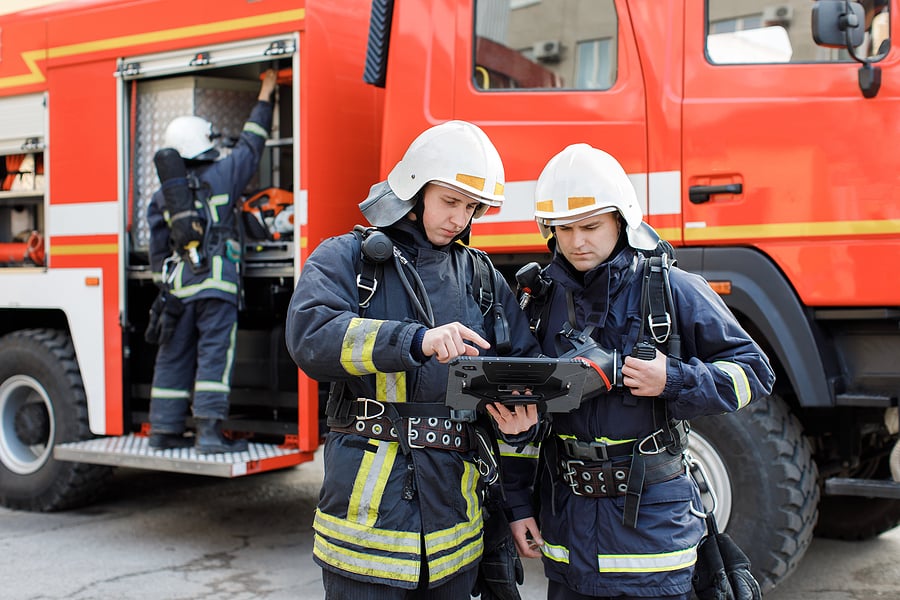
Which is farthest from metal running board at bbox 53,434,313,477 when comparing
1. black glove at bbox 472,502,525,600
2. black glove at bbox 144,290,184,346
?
black glove at bbox 472,502,525,600

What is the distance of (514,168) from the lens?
3781 mm

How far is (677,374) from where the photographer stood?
6.73ft

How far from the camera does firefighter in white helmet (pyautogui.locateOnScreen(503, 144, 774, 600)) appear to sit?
6.79 ft

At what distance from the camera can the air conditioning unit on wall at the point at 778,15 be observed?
350 centimetres

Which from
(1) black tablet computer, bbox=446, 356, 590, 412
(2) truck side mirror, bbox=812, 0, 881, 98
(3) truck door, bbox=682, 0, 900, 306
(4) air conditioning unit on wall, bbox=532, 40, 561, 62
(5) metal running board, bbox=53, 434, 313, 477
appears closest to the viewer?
(1) black tablet computer, bbox=446, 356, 590, 412

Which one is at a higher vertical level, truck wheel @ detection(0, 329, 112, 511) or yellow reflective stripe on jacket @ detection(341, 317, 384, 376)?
yellow reflective stripe on jacket @ detection(341, 317, 384, 376)

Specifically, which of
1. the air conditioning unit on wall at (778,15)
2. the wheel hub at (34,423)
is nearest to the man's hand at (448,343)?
the air conditioning unit on wall at (778,15)

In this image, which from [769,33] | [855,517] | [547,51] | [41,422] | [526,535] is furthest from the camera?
[41,422]

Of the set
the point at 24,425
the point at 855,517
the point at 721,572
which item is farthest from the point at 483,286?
the point at 24,425

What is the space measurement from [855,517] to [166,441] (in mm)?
3495

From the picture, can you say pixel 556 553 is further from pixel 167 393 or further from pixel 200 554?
pixel 167 393

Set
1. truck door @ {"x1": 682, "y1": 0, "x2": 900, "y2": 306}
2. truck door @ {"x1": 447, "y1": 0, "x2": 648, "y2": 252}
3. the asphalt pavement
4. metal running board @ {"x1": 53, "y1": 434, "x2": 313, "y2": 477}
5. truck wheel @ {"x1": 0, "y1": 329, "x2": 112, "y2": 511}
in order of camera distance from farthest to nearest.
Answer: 1. truck wheel @ {"x1": 0, "y1": 329, "x2": 112, "y2": 511}
2. metal running board @ {"x1": 53, "y1": 434, "x2": 313, "y2": 477}
3. the asphalt pavement
4. truck door @ {"x1": 447, "y1": 0, "x2": 648, "y2": 252}
5. truck door @ {"x1": 682, "y1": 0, "x2": 900, "y2": 306}

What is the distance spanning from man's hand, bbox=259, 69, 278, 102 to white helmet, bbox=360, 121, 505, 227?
2556 mm

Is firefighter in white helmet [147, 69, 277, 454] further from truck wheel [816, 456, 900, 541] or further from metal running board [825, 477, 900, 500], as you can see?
truck wheel [816, 456, 900, 541]
